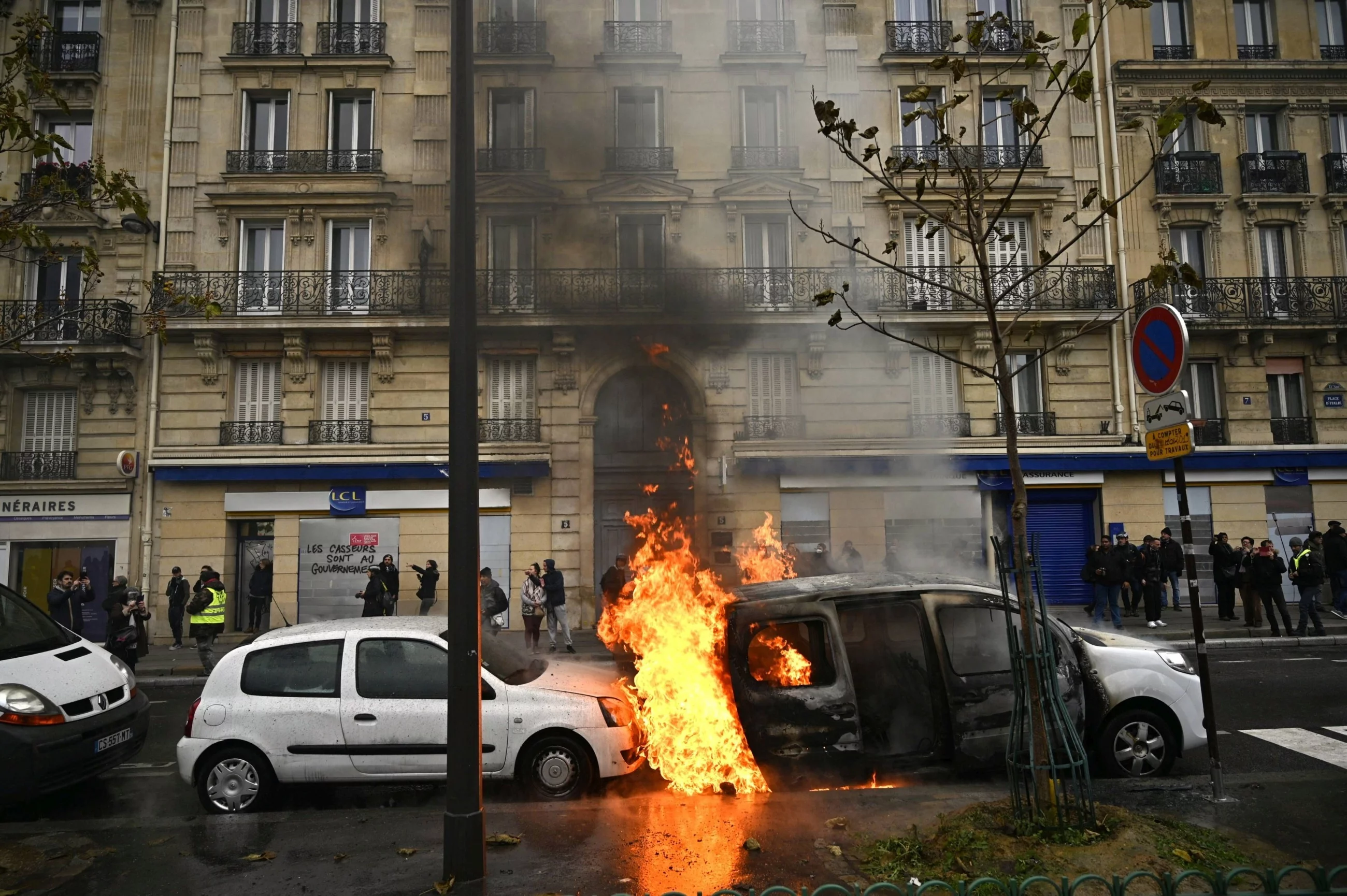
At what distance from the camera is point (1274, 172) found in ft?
62.0

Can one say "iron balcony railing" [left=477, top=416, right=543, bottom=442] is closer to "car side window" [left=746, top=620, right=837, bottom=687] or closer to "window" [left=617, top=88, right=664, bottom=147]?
"window" [left=617, top=88, right=664, bottom=147]

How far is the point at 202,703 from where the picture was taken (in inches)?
231

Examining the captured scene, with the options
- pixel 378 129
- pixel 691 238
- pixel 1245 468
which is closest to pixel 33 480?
pixel 378 129

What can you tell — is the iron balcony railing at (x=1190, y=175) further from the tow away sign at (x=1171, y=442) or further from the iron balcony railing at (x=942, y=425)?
the tow away sign at (x=1171, y=442)

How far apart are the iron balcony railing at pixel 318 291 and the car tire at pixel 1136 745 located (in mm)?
14992

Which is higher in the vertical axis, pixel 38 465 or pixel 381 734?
pixel 38 465

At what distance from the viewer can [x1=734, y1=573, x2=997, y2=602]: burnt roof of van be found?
5625 millimetres

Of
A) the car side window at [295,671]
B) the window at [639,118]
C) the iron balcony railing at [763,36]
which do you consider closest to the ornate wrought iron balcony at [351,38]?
the window at [639,118]

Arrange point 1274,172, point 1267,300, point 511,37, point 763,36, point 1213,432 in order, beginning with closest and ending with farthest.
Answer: point 511,37
point 763,36
point 1213,432
point 1267,300
point 1274,172

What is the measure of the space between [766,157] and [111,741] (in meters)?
15.2

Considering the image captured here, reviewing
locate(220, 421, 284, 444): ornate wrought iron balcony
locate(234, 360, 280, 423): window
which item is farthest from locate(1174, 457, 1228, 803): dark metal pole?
locate(234, 360, 280, 423): window

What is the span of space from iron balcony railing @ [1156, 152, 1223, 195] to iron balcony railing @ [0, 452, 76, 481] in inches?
980

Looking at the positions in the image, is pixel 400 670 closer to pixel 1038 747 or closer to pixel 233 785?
pixel 233 785

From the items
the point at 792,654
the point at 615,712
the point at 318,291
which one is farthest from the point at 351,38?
the point at 792,654
